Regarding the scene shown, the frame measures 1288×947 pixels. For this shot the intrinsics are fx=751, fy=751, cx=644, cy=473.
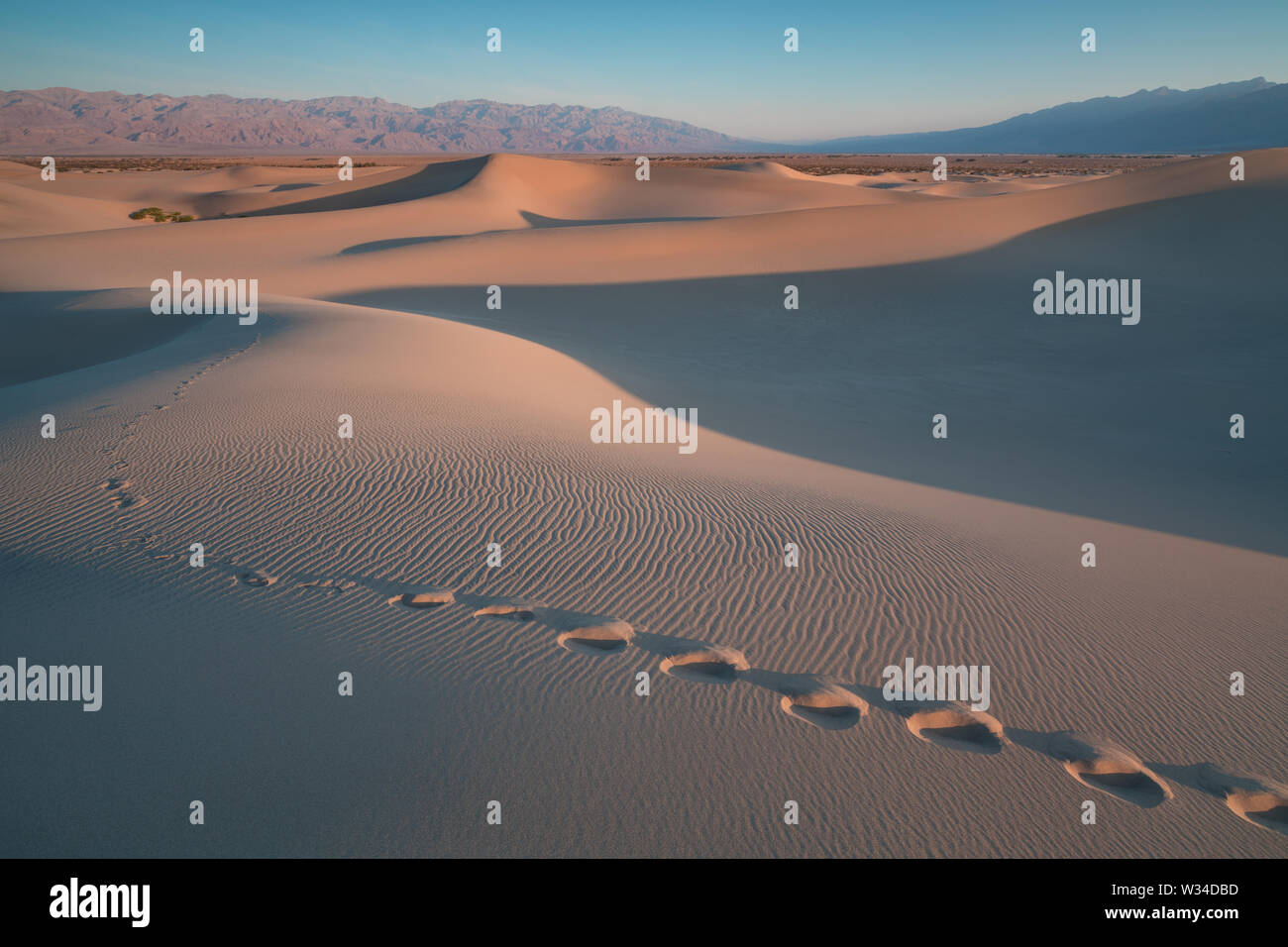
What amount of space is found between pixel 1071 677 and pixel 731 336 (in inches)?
496

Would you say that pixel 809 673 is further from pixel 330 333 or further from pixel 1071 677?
pixel 330 333

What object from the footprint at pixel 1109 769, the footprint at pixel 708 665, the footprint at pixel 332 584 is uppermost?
the footprint at pixel 332 584

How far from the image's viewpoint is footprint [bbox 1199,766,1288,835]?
334 centimetres

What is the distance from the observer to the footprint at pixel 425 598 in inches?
177

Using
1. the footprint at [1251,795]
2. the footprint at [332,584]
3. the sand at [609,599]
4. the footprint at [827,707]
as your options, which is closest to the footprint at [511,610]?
the sand at [609,599]

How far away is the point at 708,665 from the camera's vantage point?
13.7 ft

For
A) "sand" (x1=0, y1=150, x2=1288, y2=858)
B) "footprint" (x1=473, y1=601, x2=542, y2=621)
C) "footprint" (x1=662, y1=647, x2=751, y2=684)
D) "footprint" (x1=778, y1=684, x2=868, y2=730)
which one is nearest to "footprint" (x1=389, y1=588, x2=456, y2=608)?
"sand" (x1=0, y1=150, x2=1288, y2=858)

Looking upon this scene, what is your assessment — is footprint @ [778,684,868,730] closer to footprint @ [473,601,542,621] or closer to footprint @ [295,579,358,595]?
footprint @ [473,601,542,621]

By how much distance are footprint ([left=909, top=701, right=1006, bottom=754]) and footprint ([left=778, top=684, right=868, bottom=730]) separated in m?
0.28

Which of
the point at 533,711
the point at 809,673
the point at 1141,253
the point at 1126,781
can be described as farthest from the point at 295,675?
the point at 1141,253

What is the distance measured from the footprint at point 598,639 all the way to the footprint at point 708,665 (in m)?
0.31

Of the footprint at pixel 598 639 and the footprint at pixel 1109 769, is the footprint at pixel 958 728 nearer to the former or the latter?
the footprint at pixel 1109 769

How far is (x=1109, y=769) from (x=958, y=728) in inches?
26.5

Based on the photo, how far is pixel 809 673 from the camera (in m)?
4.13
